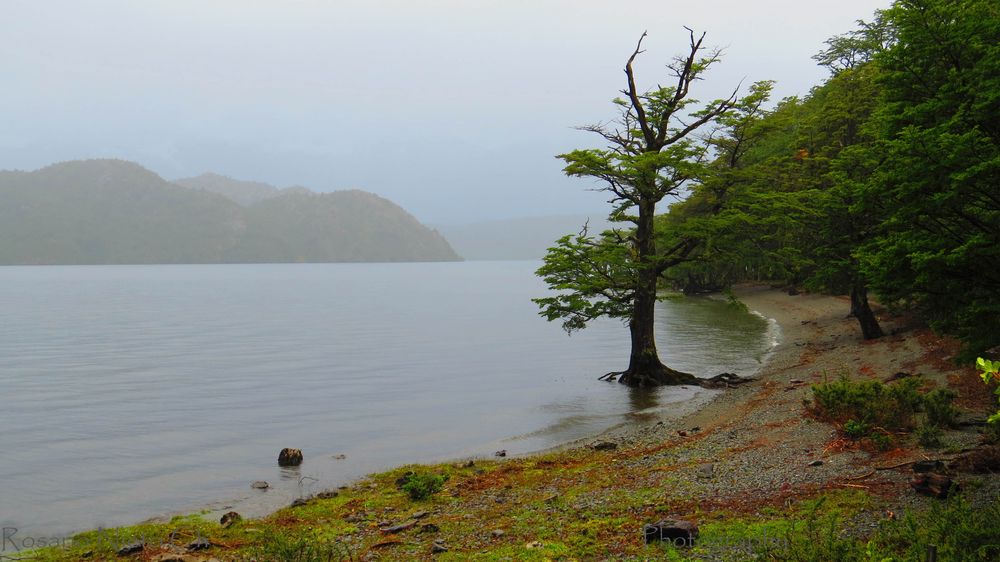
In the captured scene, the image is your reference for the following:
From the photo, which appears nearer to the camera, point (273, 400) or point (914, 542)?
point (914, 542)

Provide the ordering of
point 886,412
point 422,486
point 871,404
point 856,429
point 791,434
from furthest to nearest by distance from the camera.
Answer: point 791,434
point 422,486
point 871,404
point 886,412
point 856,429

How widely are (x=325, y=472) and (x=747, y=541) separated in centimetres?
1394

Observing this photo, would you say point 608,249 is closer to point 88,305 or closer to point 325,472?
point 325,472

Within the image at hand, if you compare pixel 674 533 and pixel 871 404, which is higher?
pixel 871 404

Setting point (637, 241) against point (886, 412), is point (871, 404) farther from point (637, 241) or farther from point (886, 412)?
point (637, 241)

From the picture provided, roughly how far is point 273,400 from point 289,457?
12.0 m

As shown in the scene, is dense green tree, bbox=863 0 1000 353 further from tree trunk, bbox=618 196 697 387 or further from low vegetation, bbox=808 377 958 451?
tree trunk, bbox=618 196 697 387

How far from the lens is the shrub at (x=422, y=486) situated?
14912mm

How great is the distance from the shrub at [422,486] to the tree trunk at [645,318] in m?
16.0

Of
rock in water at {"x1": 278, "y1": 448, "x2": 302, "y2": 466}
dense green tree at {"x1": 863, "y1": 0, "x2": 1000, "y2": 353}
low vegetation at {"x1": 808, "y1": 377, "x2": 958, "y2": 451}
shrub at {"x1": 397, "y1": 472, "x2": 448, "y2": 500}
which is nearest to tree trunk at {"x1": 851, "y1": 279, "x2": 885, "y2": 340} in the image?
dense green tree at {"x1": 863, "y1": 0, "x2": 1000, "y2": 353}

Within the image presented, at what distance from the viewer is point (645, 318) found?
99.5 feet

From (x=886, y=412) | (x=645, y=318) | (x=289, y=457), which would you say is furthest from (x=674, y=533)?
(x=645, y=318)

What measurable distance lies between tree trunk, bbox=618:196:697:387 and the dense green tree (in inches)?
513

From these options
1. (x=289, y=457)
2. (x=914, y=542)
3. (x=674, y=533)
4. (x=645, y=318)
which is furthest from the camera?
(x=645, y=318)
